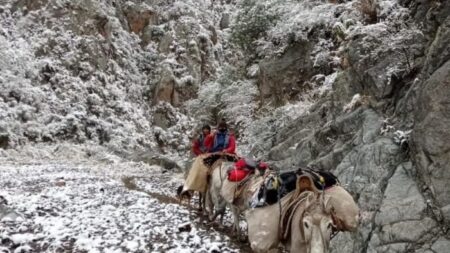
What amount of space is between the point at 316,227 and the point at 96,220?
A: 612cm

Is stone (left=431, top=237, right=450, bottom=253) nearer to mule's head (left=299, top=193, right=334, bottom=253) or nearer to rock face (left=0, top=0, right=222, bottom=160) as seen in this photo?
mule's head (left=299, top=193, right=334, bottom=253)

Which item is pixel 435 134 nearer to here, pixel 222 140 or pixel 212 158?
pixel 212 158

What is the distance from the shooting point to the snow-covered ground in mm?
7867

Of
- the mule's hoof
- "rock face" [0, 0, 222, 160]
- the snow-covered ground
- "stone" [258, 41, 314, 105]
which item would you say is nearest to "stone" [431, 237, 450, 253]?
the snow-covered ground

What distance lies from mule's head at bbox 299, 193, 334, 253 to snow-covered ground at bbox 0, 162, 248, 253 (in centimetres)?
320

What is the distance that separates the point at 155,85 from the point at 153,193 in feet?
80.0

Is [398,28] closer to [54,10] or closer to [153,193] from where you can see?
[153,193]

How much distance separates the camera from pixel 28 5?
34.2m

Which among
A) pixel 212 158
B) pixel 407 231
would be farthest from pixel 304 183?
pixel 212 158

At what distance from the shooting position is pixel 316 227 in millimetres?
4855

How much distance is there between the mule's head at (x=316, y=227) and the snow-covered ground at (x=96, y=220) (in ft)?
10.5

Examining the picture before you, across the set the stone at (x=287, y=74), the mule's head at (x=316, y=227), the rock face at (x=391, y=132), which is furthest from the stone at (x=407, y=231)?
the stone at (x=287, y=74)

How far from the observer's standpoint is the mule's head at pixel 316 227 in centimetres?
477

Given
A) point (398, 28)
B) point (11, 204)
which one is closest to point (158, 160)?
point (11, 204)
